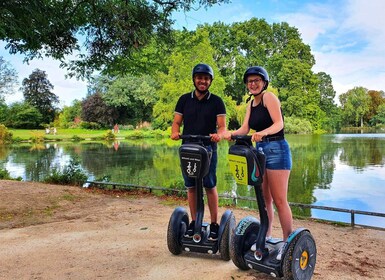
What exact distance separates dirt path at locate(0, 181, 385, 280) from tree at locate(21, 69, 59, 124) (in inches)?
1938

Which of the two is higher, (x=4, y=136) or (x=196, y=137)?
(x=196, y=137)

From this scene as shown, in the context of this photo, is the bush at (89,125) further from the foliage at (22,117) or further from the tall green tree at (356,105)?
the tall green tree at (356,105)

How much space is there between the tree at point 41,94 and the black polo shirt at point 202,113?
171 feet

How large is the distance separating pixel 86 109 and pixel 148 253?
155ft

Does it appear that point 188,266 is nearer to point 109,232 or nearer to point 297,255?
point 297,255

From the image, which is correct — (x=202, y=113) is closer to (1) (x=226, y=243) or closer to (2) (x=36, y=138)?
(1) (x=226, y=243)

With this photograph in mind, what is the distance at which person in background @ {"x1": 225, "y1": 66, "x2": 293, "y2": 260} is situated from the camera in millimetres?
2906

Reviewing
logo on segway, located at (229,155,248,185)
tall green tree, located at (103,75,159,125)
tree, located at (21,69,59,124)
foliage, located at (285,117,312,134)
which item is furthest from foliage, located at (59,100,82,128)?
logo on segway, located at (229,155,248,185)

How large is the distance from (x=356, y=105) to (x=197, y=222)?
A: 222 ft

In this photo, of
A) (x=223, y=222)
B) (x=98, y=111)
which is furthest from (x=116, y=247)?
(x=98, y=111)

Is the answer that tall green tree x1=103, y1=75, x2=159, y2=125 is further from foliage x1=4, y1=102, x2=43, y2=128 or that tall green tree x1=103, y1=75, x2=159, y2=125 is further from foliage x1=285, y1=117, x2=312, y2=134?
foliage x1=285, y1=117, x2=312, y2=134

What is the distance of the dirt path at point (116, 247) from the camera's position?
127 inches

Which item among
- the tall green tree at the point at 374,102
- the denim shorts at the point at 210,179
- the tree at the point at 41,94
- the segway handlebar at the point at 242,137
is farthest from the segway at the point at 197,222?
the tall green tree at the point at 374,102

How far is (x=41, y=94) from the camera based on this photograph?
172 ft
